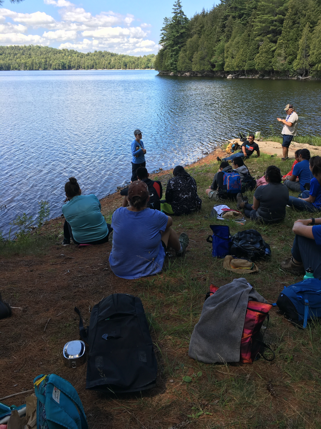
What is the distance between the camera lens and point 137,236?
13.1 ft

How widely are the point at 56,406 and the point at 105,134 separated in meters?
23.9

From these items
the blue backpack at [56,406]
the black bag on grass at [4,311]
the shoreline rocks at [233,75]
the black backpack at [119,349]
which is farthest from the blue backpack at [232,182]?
the shoreline rocks at [233,75]

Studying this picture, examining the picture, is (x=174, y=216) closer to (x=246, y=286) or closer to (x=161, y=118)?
(x=246, y=286)

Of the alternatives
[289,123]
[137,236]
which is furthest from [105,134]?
[137,236]

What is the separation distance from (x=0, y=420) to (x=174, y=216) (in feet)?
20.1

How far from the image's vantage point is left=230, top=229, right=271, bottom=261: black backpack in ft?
15.5

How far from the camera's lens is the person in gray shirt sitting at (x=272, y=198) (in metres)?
6.08

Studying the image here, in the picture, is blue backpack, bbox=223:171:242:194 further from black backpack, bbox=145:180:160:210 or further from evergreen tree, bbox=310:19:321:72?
evergreen tree, bbox=310:19:321:72

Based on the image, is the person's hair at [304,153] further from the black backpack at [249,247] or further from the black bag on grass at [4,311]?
the black bag on grass at [4,311]

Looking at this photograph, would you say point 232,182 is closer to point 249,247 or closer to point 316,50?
point 249,247

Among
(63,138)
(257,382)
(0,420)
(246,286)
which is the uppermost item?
(246,286)

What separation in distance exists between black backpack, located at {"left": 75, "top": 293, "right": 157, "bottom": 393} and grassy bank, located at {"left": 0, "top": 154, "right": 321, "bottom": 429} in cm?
16

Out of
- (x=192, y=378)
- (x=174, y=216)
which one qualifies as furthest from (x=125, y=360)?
(x=174, y=216)

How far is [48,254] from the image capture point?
6.29 m
